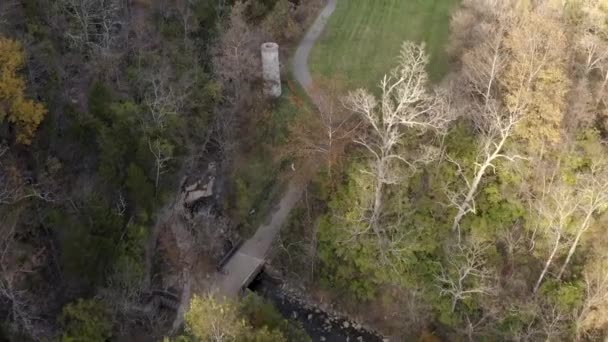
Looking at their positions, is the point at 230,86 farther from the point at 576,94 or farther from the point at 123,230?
the point at 576,94

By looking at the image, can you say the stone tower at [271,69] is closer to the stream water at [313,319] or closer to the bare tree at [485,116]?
the bare tree at [485,116]

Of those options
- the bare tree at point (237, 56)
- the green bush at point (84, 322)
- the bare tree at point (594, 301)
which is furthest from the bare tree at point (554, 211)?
the green bush at point (84, 322)

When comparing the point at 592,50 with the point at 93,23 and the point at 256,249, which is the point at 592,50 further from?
the point at 93,23

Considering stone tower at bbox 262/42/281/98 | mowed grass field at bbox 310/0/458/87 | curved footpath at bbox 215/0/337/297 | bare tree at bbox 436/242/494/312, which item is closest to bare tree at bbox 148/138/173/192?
curved footpath at bbox 215/0/337/297

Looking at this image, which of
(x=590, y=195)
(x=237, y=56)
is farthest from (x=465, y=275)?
(x=237, y=56)

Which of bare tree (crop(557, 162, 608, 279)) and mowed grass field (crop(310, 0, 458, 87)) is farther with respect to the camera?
mowed grass field (crop(310, 0, 458, 87))

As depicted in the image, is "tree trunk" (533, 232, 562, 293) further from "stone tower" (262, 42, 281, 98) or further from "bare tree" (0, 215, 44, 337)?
"bare tree" (0, 215, 44, 337)
